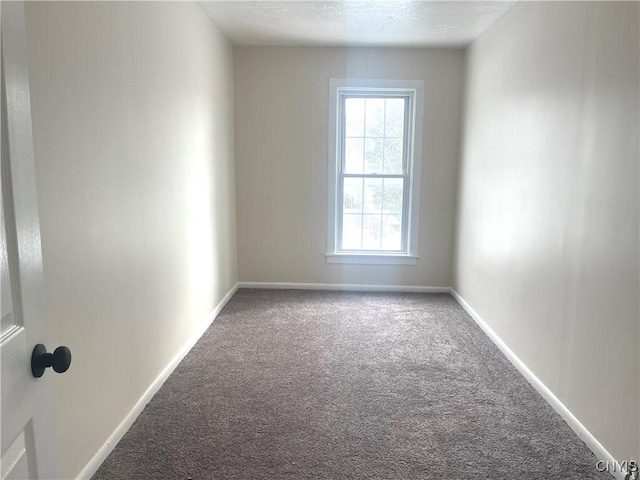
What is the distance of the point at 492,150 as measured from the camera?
3629mm

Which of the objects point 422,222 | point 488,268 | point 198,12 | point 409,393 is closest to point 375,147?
point 422,222

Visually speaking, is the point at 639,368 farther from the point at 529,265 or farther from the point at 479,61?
the point at 479,61

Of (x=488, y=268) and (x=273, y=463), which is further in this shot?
(x=488, y=268)

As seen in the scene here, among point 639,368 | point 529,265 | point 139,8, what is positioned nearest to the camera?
point 639,368

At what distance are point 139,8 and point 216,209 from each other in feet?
6.23

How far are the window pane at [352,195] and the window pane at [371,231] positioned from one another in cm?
14

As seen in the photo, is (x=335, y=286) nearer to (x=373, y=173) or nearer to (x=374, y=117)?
(x=373, y=173)

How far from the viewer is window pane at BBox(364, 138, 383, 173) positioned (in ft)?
15.6

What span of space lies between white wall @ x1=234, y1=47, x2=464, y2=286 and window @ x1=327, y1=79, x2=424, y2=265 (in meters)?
0.09

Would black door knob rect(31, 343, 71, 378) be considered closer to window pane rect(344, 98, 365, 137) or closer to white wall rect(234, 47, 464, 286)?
white wall rect(234, 47, 464, 286)

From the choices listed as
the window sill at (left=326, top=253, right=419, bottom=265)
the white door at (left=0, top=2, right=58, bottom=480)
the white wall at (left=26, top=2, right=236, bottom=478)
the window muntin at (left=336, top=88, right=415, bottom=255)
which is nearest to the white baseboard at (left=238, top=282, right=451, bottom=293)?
the window sill at (left=326, top=253, right=419, bottom=265)

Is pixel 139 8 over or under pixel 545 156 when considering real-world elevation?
over

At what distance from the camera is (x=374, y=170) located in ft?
15.7

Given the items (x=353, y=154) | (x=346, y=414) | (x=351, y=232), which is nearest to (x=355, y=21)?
(x=353, y=154)
